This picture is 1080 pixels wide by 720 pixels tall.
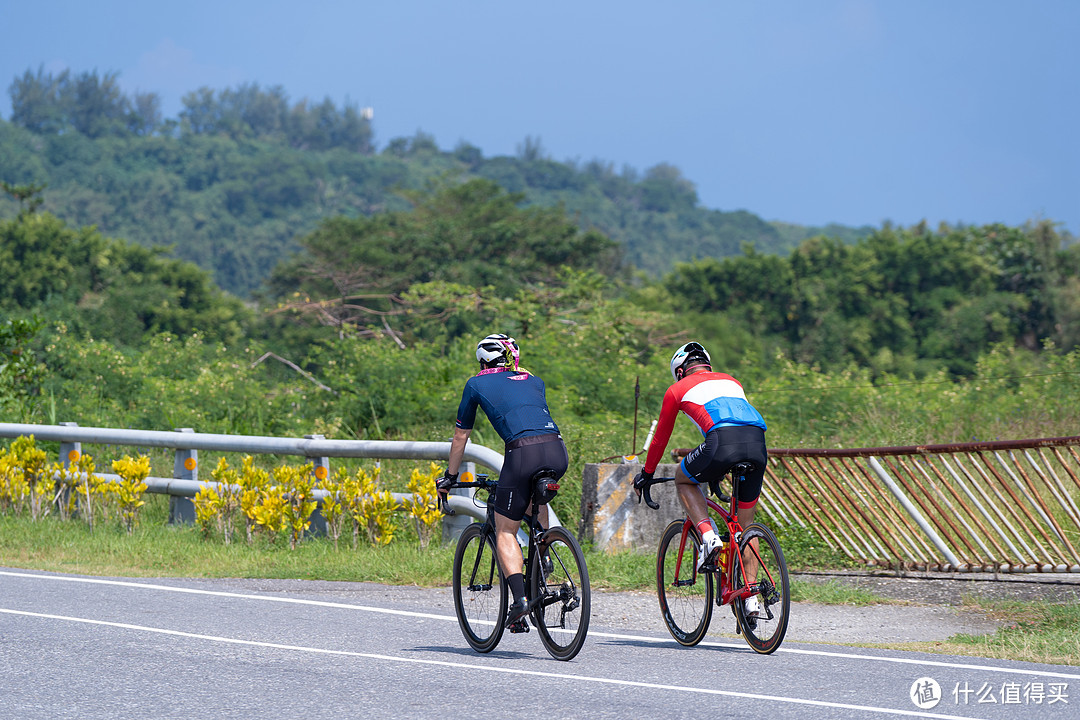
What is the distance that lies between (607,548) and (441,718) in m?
5.29

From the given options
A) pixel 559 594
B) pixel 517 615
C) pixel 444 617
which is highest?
pixel 559 594

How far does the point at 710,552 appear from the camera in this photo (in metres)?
7.08

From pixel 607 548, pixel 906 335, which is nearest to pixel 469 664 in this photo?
pixel 607 548

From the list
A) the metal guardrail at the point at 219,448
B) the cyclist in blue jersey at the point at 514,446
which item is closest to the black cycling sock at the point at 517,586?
the cyclist in blue jersey at the point at 514,446

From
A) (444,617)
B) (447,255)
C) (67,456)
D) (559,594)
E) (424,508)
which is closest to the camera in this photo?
(559,594)

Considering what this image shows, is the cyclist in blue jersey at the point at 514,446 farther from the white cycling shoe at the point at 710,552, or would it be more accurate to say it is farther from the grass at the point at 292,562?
the grass at the point at 292,562

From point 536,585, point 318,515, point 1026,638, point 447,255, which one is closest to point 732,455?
point 536,585

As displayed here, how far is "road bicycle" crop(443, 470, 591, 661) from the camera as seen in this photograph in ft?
22.0

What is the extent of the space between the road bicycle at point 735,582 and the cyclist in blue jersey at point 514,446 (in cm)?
71

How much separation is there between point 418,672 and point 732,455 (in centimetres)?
214

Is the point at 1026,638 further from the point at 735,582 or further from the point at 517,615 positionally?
the point at 517,615

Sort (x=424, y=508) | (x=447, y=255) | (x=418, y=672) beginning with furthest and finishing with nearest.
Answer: (x=447, y=255) < (x=424, y=508) < (x=418, y=672)

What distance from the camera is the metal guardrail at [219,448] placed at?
35.3 feet

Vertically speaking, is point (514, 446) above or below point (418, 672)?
above
